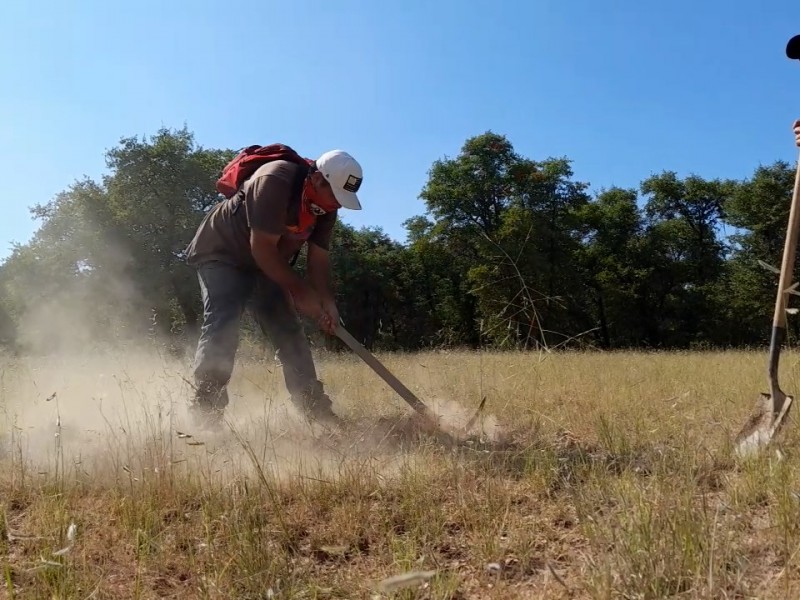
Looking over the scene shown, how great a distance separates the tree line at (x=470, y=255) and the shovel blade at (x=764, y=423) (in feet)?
42.6

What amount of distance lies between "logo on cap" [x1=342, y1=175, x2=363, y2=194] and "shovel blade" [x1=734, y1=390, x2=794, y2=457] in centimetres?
255

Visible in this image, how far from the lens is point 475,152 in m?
30.2

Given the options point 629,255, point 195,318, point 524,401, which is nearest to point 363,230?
point 629,255

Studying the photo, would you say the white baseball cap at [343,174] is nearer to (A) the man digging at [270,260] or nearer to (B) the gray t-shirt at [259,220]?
(A) the man digging at [270,260]

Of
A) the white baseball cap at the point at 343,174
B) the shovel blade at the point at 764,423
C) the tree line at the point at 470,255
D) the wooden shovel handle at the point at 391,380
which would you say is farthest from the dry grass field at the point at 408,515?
the tree line at the point at 470,255

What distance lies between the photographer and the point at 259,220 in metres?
3.30

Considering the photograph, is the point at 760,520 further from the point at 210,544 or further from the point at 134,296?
the point at 134,296

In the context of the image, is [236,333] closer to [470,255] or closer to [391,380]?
[391,380]

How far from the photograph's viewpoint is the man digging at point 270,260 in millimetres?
3363

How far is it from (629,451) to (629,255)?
109 feet

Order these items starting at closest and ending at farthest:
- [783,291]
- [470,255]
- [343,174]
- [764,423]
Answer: [764,423]
[783,291]
[343,174]
[470,255]

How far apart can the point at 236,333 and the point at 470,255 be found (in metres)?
26.2

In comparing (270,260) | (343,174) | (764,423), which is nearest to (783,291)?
(764,423)

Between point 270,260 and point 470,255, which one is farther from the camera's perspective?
point 470,255
